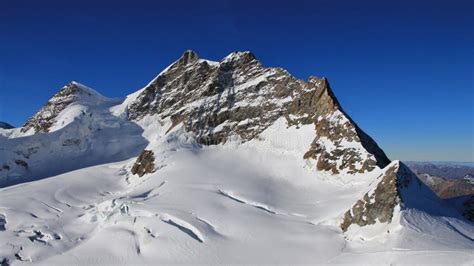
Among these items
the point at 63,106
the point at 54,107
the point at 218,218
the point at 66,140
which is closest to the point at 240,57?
the point at 66,140

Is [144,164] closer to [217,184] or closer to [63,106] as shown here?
[217,184]

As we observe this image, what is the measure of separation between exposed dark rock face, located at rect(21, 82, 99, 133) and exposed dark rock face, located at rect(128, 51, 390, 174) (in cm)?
1406

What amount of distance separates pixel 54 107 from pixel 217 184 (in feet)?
183

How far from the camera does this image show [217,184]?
5472 centimetres

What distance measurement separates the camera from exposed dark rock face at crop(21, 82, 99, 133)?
89.7 metres

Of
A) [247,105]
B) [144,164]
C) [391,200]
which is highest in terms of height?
[247,105]

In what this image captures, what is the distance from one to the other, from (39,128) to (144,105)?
71.8 ft

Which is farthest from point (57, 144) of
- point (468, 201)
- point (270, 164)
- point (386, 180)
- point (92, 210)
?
point (468, 201)

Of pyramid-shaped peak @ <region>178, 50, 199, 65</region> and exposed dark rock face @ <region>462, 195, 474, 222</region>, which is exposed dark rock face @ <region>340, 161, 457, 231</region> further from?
pyramid-shaped peak @ <region>178, 50, 199, 65</region>

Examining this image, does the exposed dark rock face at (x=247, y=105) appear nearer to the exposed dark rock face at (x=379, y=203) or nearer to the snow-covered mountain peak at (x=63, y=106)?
the exposed dark rock face at (x=379, y=203)

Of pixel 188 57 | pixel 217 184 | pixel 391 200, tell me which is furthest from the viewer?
pixel 188 57

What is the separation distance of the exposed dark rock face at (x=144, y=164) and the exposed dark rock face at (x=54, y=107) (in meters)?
30.7

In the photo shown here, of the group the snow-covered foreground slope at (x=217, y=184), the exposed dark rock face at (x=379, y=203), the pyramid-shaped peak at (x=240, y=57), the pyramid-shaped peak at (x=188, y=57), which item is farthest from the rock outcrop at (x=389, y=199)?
the pyramid-shaped peak at (x=188, y=57)

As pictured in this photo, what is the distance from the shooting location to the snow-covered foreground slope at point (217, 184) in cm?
3884
